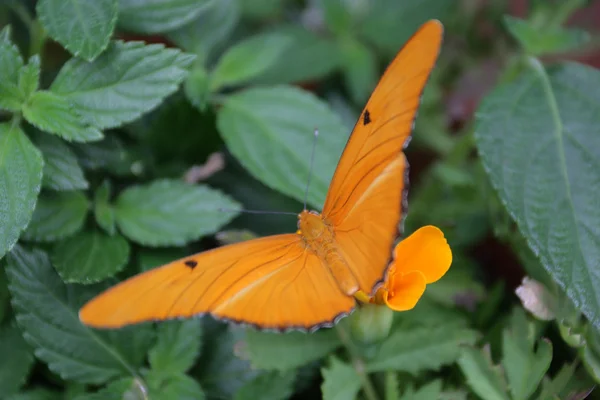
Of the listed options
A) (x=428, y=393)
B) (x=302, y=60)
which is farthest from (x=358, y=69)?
(x=428, y=393)

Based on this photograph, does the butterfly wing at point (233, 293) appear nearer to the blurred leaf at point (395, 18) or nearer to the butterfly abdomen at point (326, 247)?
the butterfly abdomen at point (326, 247)

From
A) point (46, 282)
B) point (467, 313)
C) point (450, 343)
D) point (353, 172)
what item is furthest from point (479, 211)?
point (46, 282)

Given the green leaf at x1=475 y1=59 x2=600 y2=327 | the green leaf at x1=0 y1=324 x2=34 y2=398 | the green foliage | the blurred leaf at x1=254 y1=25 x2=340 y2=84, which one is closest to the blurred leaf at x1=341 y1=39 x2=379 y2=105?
the blurred leaf at x1=254 y1=25 x2=340 y2=84

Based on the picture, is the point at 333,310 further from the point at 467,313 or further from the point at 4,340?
the point at 4,340

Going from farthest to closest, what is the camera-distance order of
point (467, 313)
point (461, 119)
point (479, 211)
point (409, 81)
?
1. point (461, 119)
2. point (479, 211)
3. point (467, 313)
4. point (409, 81)

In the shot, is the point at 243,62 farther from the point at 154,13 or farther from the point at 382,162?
the point at 382,162

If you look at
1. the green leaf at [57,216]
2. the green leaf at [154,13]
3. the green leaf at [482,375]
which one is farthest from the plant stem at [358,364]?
the green leaf at [154,13]

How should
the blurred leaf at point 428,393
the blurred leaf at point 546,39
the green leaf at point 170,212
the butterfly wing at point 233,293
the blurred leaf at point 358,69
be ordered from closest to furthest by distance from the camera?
1. the butterfly wing at point 233,293
2. the blurred leaf at point 428,393
3. the green leaf at point 170,212
4. the blurred leaf at point 546,39
5. the blurred leaf at point 358,69

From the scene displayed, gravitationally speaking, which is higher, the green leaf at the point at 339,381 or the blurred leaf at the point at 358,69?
the blurred leaf at the point at 358,69
